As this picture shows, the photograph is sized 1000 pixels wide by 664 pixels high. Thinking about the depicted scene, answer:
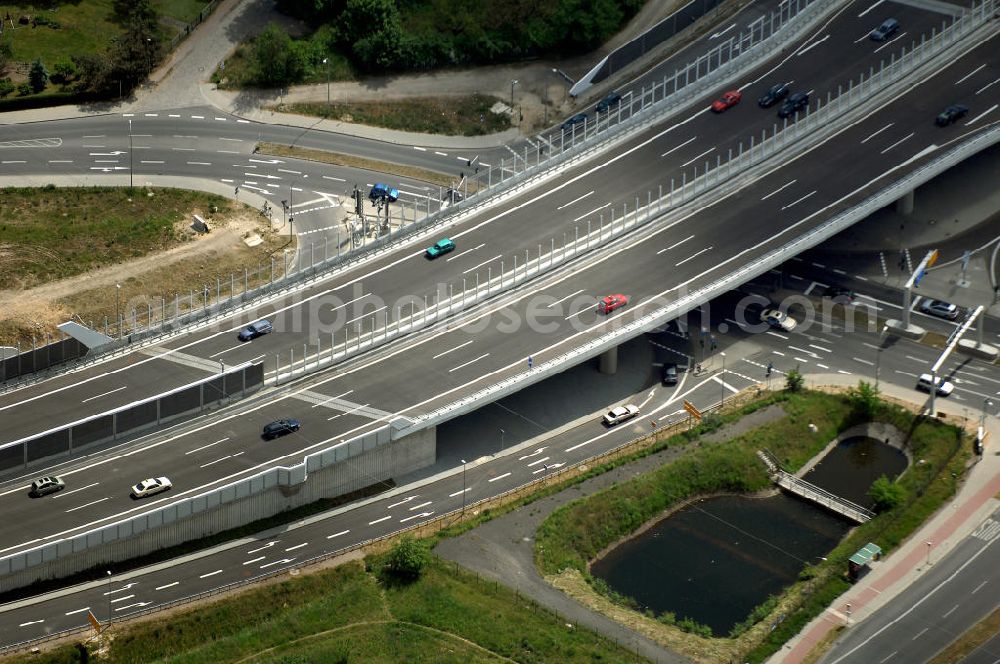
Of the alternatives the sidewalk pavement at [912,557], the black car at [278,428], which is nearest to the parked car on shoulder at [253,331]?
the black car at [278,428]

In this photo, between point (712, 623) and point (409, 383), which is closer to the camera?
point (712, 623)

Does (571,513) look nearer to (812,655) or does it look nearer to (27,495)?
(812,655)

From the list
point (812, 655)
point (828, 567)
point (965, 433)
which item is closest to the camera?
point (812, 655)

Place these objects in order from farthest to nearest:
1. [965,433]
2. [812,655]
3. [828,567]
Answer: [965,433] < [828,567] < [812,655]

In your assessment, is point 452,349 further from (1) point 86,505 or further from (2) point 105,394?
(1) point 86,505

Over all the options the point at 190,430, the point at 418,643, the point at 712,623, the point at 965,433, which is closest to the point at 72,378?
the point at 190,430

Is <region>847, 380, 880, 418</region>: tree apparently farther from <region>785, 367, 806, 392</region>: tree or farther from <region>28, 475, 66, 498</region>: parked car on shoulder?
<region>28, 475, 66, 498</region>: parked car on shoulder

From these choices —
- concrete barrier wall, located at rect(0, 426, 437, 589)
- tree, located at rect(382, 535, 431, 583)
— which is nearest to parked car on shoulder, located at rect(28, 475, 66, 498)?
concrete barrier wall, located at rect(0, 426, 437, 589)
